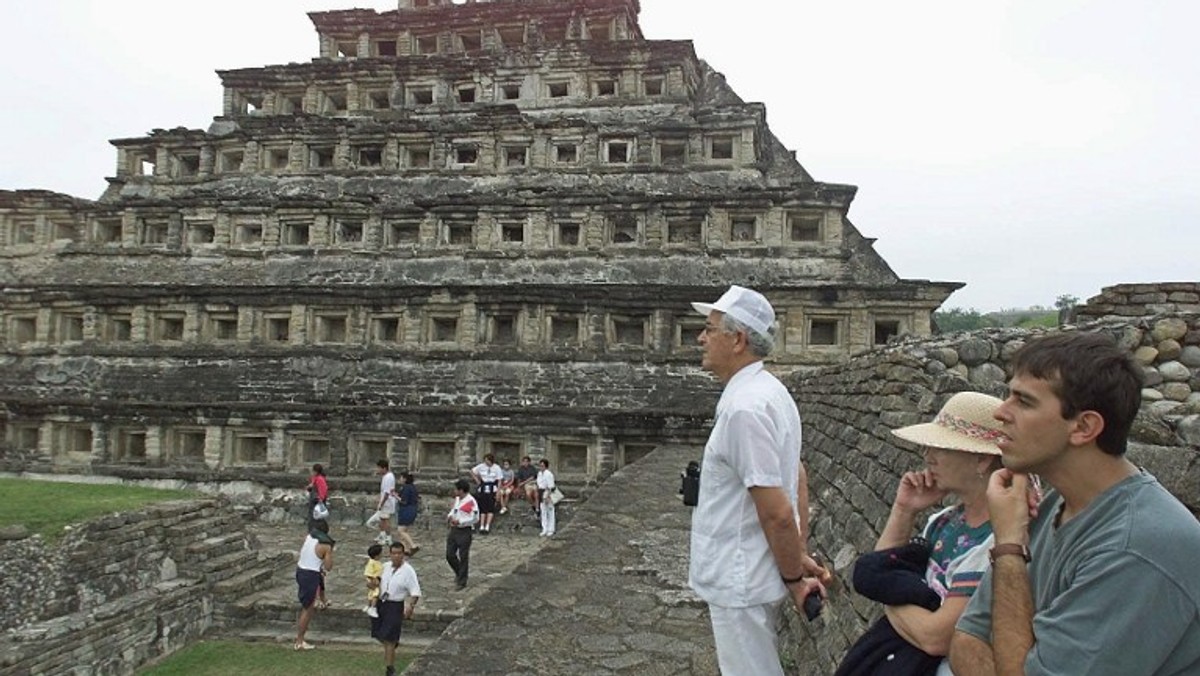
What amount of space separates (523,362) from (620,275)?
12.5ft

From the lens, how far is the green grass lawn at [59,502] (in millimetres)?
12461

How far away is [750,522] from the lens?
2938mm

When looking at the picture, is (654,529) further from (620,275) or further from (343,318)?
(343,318)

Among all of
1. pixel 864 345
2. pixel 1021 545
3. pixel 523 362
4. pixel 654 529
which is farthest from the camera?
pixel 523 362

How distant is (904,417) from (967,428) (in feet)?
9.68

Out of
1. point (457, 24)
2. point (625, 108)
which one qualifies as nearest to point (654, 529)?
point (625, 108)

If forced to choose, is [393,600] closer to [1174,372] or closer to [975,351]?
[975,351]

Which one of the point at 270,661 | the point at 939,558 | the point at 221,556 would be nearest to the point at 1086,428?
the point at 939,558

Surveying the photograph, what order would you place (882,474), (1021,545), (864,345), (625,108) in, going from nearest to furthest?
(1021,545) → (882,474) → (864,345) → (625,108)

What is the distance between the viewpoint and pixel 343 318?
73.7 feet

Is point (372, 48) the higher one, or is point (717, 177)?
point (372, 48)

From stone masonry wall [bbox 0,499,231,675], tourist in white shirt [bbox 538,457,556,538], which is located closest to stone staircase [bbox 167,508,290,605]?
stone masonry wall [bbox 0,499,231,675]

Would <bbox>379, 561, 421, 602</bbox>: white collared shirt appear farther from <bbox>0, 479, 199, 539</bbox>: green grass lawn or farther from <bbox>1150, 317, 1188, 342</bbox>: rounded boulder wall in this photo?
<bbox>1150, 317, 1188, 342</bbox>: rounded boulder wall

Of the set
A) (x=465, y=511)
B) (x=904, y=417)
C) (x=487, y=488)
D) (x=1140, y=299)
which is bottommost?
(x=487, y=488)
